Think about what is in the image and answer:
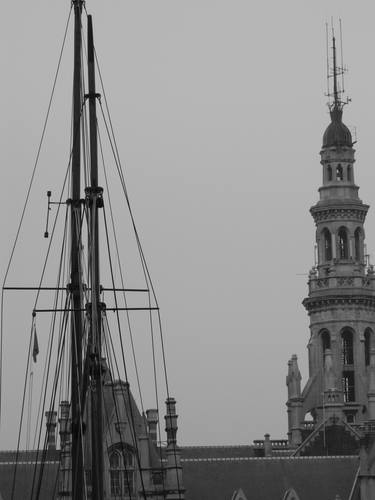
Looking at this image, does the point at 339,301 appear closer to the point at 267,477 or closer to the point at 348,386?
the point at 348,386

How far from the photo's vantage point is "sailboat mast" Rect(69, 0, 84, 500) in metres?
59.6

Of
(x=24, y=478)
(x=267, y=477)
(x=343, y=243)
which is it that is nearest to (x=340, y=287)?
(x=343, y=243)

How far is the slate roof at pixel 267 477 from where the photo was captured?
381 ft

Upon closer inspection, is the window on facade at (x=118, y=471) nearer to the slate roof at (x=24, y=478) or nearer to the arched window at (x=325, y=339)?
the slate roof at (x=24, y=478)

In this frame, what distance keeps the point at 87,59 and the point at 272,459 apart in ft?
200

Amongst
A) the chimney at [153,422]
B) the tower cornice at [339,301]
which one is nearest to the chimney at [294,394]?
the tower cornice at [339,301]

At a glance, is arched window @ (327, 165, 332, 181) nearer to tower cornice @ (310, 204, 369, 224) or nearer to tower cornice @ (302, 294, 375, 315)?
tower cornice @ (310, 204, 369, 224)

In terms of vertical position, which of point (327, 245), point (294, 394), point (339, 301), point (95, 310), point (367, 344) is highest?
point (327, 245)

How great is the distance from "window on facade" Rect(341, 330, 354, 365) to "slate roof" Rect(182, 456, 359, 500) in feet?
93.2

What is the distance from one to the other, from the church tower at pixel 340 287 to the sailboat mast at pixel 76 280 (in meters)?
82.7

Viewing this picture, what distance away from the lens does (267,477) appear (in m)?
118

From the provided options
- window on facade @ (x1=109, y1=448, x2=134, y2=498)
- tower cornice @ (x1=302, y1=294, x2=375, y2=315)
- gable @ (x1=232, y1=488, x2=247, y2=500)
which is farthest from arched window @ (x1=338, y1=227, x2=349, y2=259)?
window on facade @ (x1=109, y1=448, x2=134, y2=498)

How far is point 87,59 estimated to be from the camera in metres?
62.4

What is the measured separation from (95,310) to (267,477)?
60.9 m
